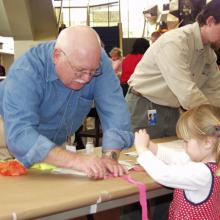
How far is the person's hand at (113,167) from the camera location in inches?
68.9

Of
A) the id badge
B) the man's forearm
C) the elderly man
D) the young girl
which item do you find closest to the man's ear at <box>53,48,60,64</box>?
the elderly man

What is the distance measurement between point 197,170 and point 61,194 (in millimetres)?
503

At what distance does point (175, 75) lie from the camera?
2506 millimetres

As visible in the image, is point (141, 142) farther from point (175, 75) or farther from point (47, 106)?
point (175, 75)

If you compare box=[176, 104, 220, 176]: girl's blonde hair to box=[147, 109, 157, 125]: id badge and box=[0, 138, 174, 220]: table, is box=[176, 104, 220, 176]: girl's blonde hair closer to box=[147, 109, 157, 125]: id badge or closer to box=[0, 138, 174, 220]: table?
box=[0, 138, 174, 220]: table

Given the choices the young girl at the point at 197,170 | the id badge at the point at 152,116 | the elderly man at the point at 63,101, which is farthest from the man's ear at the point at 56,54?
the id badge at the point at 152,116

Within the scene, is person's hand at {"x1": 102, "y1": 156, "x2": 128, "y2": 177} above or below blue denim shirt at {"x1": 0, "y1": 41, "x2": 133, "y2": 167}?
below

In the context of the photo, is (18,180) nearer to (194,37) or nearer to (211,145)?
(211,145)

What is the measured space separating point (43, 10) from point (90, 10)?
2217mm

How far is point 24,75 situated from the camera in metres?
1.76

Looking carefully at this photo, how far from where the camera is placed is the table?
1.33m

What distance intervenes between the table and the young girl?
9cm

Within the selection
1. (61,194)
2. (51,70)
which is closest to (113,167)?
(61,194)

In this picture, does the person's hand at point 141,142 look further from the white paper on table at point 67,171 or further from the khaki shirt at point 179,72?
the khaki shirt at point 179,72
